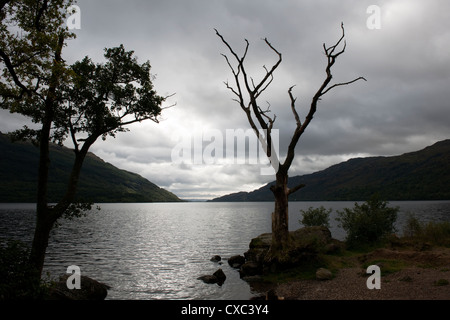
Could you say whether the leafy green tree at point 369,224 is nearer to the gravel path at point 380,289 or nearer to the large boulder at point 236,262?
the gravel path at point 380,289

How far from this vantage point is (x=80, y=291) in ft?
70.4

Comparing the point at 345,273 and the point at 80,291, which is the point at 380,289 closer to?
the point at 345,273

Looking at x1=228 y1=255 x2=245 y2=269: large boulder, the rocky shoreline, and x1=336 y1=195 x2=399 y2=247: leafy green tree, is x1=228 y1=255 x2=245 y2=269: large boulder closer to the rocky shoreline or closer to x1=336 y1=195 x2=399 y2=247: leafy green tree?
the rocky shoreline

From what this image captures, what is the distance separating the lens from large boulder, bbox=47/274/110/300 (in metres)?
18.5

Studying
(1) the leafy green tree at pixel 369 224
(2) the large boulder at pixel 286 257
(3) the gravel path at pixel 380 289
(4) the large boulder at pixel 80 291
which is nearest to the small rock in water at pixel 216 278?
A: (2) the large boulder at pixel 286 257

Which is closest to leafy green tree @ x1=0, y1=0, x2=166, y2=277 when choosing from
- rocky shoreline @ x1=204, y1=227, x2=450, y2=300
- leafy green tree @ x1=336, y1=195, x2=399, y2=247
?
rocky shoreline @ x1=204, y1=227, x2=450, y2=300

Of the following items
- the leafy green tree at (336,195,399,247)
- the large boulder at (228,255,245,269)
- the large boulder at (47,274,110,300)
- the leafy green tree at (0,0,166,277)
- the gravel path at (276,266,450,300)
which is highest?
the leafy green tree at (0,0,166,277)

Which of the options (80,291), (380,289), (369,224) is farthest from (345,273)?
(80,291)

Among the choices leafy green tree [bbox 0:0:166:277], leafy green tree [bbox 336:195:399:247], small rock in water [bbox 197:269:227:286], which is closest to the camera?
leafy green tree [bbox 0:0:166:277]

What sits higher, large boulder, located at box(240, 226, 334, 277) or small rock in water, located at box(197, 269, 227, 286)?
large boulder, located at box(240, 226, 334, 277)

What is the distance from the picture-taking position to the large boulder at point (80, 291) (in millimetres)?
18469

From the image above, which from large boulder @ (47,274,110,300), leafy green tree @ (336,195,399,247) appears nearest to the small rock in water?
large boulder @ (47,274,110,300)

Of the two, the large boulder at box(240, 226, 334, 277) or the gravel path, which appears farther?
the large boulder at box(240, 226, 334, 277)

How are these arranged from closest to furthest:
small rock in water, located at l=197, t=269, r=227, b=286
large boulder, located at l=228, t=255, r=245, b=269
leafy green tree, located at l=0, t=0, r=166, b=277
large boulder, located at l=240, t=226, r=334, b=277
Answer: leafy green tree, located at l=0, t=0, r=166, b=277 < large boulder, located at l=240, t=226, r=334, b=277 < small rock in water, located at l=197, t=269, r=227, b=286 < large boulder, located at l=228, t=255, r=245, b=269
